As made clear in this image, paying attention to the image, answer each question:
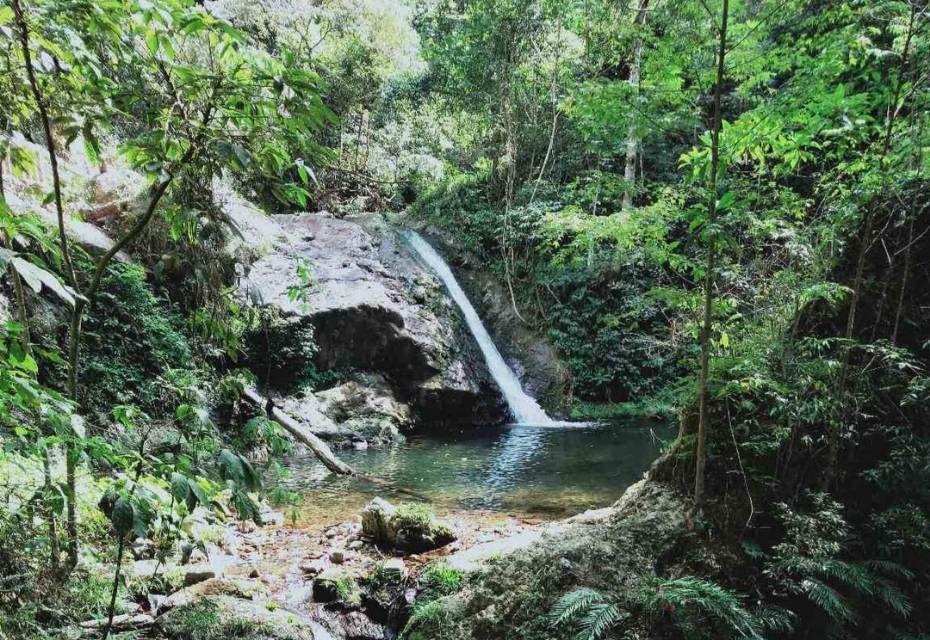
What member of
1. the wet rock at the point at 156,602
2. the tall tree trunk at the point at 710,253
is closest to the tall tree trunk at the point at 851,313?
the tall tree trunk at the point at 710,253

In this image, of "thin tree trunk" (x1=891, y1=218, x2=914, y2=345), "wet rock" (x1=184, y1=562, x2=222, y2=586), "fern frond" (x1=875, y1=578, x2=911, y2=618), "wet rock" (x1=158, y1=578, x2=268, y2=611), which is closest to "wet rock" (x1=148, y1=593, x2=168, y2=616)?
"wet rock" (x1=158, y1=578, x2=268, y2=611)

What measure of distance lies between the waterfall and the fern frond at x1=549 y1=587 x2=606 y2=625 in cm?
1013

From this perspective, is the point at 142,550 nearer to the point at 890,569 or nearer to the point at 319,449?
the point at 319,449

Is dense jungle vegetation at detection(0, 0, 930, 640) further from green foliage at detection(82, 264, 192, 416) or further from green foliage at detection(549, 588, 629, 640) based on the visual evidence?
green foliage at detection(82, 264, 192, 416)

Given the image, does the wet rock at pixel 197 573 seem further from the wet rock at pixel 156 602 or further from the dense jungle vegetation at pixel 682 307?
the wet rock at pixel 156 602

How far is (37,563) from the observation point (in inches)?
95.1

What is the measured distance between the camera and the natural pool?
6461mm

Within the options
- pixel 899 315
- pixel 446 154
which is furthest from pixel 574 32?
pixel 899 315

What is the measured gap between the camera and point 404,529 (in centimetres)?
482

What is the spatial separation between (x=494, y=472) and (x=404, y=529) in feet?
11.3

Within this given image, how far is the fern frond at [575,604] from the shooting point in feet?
8.59

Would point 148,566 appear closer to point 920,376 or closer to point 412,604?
point 412,604

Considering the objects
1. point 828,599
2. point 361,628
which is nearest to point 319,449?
point 361,628

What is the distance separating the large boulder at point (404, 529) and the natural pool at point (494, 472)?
0.73 m
